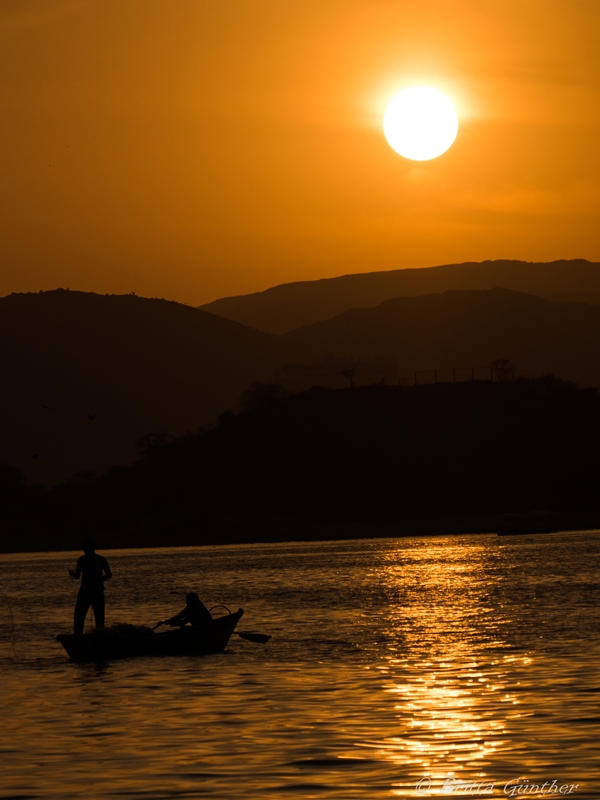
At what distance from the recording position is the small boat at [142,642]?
35438 millimetres

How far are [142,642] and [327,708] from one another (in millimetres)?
11627

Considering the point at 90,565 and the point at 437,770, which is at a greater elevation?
the point at 90,565

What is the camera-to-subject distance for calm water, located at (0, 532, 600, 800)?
18844mm

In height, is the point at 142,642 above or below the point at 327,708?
above

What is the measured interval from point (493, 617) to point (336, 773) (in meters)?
28.1

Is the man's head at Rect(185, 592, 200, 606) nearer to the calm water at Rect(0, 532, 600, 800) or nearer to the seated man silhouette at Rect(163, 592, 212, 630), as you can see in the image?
the seated man silhouette at Rect(163, 592, 212, 630)

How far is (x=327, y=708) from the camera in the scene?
2519 centimetres

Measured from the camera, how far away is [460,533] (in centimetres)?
19550

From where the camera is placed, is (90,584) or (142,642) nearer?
(142,642)

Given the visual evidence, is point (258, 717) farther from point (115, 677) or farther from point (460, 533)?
point (460, 533)

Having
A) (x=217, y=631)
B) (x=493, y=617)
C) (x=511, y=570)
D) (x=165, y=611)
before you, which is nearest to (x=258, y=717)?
(x=217, y=631)

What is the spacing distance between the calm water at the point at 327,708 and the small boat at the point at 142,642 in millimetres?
493

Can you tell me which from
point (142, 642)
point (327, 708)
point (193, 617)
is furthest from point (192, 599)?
point (327, 708)

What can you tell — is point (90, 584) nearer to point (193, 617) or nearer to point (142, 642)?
point (142, 642)
